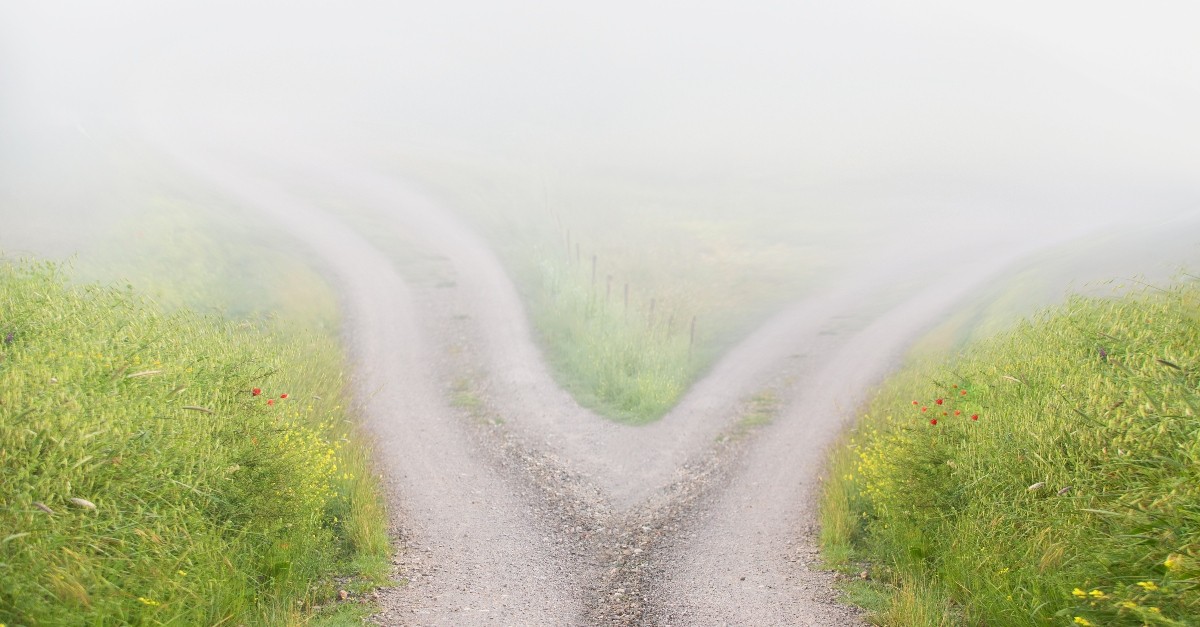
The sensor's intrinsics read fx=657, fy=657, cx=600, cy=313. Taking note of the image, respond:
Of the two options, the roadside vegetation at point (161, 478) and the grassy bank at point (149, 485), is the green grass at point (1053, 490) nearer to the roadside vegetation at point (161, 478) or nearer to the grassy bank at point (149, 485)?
the roadside vegetation at point (161, 478)

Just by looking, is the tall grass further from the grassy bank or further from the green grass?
the grassy bank

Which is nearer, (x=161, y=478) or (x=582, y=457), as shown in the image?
(x=161, y=478)

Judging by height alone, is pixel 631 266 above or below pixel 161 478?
above

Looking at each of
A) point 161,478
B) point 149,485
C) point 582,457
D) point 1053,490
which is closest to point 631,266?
point 582,457

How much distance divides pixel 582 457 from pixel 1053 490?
10800 millimetres

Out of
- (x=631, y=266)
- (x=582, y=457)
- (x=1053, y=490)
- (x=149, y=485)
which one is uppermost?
(x=631, y=266)

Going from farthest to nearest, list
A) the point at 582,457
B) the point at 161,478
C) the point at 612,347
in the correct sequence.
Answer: the point at 612,347 → the point at 582,457 → the point at 161,478

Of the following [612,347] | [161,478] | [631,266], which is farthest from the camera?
[631,266]

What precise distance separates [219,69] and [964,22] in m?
73.8

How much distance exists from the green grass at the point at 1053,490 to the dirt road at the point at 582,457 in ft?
4.69

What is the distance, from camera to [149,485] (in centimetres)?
873

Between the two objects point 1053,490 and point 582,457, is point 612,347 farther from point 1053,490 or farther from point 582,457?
point 1053,490

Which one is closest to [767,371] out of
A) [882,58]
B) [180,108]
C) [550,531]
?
[550,531]

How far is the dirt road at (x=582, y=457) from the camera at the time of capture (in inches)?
452
